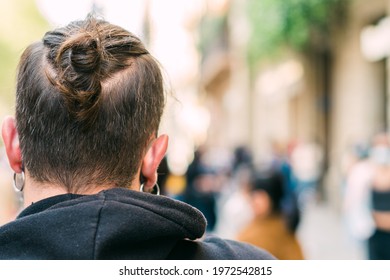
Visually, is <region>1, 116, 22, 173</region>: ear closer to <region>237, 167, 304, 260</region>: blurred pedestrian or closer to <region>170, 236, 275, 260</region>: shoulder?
<region>170, 236, 275, 260</region>: shoulder

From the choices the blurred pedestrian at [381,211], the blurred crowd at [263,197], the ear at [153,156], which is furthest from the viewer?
the blurred pedestrian at [381,211]

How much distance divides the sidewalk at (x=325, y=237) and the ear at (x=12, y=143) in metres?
7.42

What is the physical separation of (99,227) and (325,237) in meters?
11.2

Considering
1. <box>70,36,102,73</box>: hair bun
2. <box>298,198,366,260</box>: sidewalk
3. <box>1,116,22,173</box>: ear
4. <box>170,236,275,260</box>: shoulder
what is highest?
<box>70,36,102,73</box>: hair bun

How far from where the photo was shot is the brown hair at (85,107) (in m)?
1.45

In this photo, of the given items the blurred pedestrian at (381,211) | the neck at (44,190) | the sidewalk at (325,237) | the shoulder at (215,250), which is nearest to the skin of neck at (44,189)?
the neck at (44,190)

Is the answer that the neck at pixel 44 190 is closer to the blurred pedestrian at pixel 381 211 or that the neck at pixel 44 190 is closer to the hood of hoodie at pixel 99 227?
the hood of hoodie at pixel 99 227

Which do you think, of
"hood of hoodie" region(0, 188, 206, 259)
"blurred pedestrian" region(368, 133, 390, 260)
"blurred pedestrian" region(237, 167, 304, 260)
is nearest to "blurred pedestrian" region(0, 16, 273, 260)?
"hood of hoodie" region(0, 188, 206, 259)

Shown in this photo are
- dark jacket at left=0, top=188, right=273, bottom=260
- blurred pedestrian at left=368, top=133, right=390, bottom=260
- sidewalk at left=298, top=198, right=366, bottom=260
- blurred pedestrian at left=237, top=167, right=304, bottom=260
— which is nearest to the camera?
dark jacket at left=0, top=188, right=273, bottom=260

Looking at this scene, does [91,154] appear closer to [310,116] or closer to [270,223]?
[270,223]

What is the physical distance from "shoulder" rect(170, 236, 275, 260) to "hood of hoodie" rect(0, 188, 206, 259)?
6 centimetres

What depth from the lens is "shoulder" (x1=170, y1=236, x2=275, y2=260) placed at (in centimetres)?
156

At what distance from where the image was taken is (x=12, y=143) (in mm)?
1596

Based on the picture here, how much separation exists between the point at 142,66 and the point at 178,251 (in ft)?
1.27
